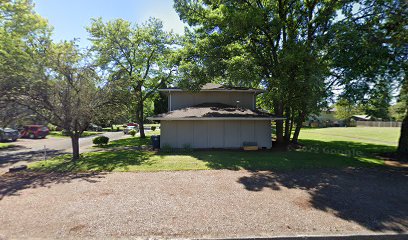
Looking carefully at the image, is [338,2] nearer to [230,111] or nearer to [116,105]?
[230,111]

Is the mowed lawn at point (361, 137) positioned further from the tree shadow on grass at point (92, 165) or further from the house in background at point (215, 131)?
the tree shadow on grass at point (92, 165)

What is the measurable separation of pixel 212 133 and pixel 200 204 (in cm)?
1015

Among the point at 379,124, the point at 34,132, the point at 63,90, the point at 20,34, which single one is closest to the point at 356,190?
the point at 63,90

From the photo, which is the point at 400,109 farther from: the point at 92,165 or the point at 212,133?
the point at 92,165

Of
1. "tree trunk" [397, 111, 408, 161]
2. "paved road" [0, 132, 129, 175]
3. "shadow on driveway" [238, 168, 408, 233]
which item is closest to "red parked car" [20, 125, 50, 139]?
"paved road" [0, 132, 129, 175]

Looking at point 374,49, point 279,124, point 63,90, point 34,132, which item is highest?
point 374,49

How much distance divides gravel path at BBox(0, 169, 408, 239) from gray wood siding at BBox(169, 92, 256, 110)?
9806mm

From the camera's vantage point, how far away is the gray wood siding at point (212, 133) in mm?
15680

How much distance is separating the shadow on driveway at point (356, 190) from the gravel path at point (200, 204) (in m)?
0.03

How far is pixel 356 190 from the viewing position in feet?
23.0

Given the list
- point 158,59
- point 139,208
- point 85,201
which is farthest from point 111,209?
point 158,59

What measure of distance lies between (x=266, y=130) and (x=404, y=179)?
8.48 metres

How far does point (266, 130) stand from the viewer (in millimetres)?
16000

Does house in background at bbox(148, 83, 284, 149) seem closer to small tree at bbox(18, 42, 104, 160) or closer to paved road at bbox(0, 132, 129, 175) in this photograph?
small tree at bbox(18, 42, 104, 160)
